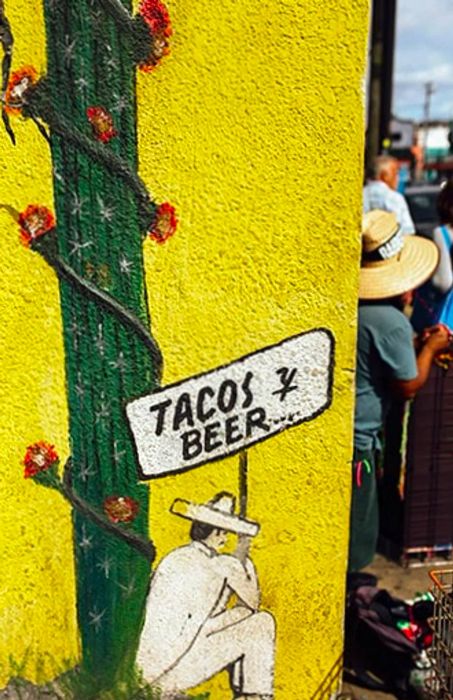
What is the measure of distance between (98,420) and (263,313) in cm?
70

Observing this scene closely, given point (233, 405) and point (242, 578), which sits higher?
point (233, 405)

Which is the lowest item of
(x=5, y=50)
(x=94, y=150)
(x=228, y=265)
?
(x=228, y=265)

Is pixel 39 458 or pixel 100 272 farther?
pixel 39 458

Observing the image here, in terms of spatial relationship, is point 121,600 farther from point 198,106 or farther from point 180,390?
point 198,106

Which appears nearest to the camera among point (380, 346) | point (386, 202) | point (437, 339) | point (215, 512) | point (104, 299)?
point (104, 299)

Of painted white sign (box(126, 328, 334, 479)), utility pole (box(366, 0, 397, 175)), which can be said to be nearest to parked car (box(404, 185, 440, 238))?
utility pole (box(366, 0, 397, 175))

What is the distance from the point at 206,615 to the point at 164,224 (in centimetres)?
152

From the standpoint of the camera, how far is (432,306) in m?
4.30

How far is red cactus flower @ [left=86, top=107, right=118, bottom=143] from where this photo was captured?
2.31 metres

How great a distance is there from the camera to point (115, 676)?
2.85 m

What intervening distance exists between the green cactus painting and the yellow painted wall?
0.15 ft

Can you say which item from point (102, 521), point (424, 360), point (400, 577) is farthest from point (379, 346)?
point (400, 577)

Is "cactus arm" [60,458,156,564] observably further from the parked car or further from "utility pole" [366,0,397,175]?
the parked car

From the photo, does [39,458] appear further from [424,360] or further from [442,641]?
[424,360]
